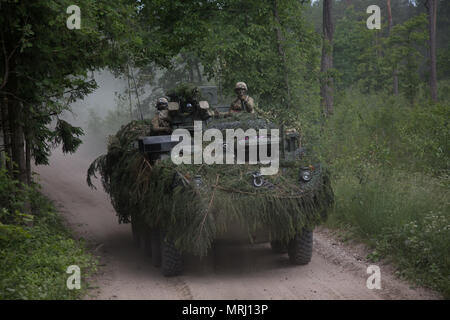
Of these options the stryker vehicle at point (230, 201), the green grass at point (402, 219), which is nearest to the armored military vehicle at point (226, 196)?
the stryker vehicle at point (230, 201)

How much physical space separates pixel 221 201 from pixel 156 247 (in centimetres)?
222

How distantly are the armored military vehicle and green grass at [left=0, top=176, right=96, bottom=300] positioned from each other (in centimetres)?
130

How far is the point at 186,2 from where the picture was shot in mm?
15641

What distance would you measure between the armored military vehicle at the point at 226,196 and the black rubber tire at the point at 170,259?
0.02 metres

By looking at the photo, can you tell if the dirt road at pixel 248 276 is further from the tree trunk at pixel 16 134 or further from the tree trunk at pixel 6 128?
the tree trunk at pixel 6 128

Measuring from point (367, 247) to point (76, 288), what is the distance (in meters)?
5.25

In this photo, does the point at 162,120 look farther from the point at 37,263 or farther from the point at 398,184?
the point at 398,184

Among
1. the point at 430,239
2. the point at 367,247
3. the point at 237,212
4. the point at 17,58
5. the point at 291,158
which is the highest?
the point at 17,58

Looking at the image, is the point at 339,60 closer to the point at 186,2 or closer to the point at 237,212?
the point at 186,2

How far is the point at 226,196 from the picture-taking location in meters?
7.64

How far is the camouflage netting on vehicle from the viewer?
7.52 m

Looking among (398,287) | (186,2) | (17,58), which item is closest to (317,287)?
(398,287)

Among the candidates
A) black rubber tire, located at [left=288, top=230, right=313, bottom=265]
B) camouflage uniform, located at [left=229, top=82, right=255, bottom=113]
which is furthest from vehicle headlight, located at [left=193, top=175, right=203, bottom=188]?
camouflage uniform, located at [left=229, top=82, right=255, bottom=113]

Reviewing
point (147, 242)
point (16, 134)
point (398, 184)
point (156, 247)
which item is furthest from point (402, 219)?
point (16, 134)
